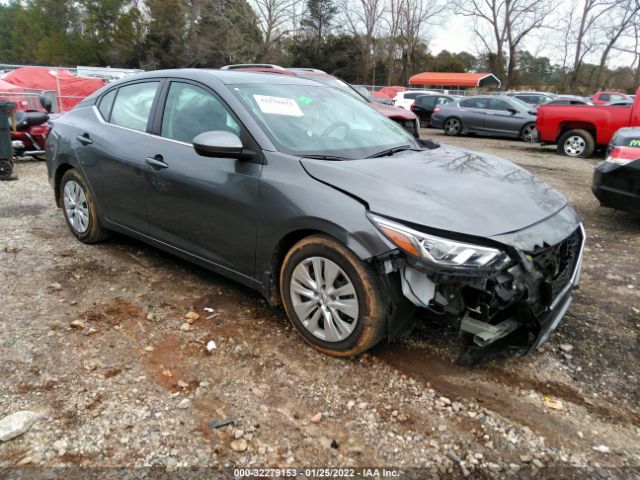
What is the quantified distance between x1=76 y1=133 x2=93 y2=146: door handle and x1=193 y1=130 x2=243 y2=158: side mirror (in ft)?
6.00

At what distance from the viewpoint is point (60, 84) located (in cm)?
1372

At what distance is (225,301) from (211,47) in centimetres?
4549

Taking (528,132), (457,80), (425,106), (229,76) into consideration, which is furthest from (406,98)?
(457,80)

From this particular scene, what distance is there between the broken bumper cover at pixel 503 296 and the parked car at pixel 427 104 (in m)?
18.1

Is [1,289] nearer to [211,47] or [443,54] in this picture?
[211,47]

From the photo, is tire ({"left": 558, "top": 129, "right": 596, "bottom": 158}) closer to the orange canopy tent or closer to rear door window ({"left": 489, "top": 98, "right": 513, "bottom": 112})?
rear door window ({"left": 489, "top": 98, "right": 513, "bottom": 112})

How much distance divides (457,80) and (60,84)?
1771 inches

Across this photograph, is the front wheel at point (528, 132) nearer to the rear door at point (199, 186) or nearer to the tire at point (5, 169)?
the tire at point (5, 169)

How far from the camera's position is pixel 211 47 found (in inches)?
1761

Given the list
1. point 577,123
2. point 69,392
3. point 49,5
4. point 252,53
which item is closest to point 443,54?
point 252,53

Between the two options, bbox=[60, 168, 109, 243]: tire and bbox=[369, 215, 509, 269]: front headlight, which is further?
bbox=[60, 168, 109, 243]: tire

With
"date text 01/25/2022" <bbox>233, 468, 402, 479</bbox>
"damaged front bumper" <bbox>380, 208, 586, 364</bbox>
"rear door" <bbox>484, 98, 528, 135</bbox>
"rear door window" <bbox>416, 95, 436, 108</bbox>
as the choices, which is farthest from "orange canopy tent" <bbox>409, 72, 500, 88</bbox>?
"date text 01/25/2022" <bbox>233, 468, 402, 479</bbox>

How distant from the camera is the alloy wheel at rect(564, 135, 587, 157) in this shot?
11.6 m

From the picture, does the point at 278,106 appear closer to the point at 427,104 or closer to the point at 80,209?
the point at 80,209
